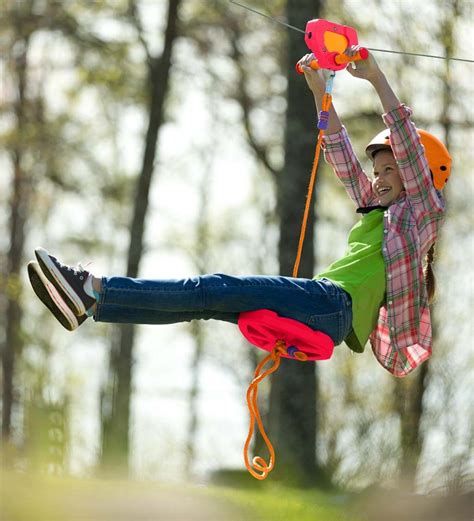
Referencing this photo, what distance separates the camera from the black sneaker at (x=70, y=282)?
458 centimetres

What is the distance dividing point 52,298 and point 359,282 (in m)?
1.40

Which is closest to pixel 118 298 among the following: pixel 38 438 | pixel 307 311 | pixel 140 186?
pixel 307 311

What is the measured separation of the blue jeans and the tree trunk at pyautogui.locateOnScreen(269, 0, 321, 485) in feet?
16.5

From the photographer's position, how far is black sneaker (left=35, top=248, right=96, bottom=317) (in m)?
4.58

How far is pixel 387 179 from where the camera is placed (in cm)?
529

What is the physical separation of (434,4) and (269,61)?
2.55 metres

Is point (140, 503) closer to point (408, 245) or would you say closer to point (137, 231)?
point (408, 245)

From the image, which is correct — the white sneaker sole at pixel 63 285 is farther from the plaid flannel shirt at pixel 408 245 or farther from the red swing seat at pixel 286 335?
the plaid flannel shirt at pixel 408 245

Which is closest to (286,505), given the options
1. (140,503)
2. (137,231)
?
(140,503)

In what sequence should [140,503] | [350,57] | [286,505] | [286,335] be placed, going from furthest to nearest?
1. [286,505]
2. [140,503]
3. [350,57]
4. [286,335]

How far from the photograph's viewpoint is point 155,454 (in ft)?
70.0

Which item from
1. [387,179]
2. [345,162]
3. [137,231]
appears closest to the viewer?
[387,179]

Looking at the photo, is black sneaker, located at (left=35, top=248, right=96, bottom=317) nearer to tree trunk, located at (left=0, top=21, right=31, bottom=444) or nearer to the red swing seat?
the red swing seat

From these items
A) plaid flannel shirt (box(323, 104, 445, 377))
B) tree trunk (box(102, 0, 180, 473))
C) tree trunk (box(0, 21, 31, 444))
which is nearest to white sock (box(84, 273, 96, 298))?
plaid flannel shirt (box(323, 104, 445, 377))
